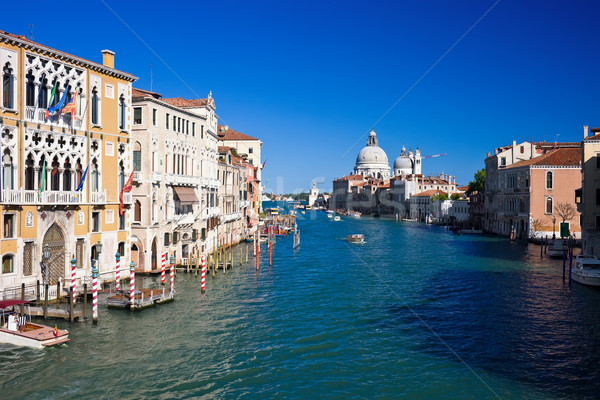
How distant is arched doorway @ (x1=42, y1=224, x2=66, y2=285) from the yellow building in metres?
0.03

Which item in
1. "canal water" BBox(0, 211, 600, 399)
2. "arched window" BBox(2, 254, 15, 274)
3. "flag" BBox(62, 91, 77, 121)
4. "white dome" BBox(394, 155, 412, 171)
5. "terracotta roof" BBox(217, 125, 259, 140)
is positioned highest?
"white dome" BBox(394, 155, 412, 171)

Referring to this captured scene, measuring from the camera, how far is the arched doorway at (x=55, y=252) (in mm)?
17734

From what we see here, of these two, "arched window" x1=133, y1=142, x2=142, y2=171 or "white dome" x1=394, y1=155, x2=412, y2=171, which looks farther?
"white dome" x1=394, y1=155, x2=412, y2=171

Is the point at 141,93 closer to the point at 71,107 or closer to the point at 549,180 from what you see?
the point at 71,107

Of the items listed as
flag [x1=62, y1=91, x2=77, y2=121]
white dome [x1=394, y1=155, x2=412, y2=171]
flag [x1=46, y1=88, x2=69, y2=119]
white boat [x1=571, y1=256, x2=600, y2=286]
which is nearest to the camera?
flag [x1=46, y1=88, x2=69, y2=119]

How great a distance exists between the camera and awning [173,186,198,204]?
25.6 meters

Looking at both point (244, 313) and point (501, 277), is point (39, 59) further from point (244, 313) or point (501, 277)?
point (501, 277)

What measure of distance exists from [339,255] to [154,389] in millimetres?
25998

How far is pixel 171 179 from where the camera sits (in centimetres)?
2491

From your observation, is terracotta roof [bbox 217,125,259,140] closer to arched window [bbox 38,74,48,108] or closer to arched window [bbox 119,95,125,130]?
arched window [bbox 119,95,125,130]

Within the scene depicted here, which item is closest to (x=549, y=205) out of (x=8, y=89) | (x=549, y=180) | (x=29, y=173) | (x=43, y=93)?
(x=549, y=180)

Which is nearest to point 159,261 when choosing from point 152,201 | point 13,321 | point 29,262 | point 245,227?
point 152,201

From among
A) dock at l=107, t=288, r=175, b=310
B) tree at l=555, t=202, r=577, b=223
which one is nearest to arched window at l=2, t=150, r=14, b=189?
dock at l=107, t=288, r=175, b=310

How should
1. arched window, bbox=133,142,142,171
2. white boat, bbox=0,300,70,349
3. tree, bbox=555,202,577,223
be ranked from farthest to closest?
tree, bbox=555,202,577,223, arched window, bbox=133,142,142,171, white boat, bbox=0,300,70,349
